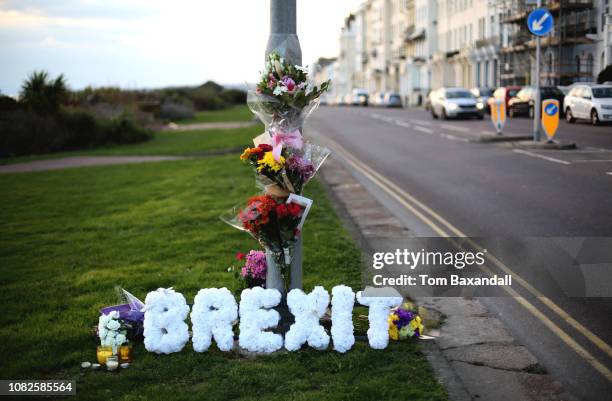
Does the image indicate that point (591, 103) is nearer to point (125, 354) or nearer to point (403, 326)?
point (403, 326)

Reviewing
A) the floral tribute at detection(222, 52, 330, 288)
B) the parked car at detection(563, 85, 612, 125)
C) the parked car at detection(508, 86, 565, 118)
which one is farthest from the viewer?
the parked car at detection(508, 86, 565, 118)

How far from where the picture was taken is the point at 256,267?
6.14 m

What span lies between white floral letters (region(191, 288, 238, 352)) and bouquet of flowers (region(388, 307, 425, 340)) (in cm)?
114

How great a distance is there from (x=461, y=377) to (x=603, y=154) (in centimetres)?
1446

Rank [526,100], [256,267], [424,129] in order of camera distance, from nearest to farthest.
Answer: [256,267], [424,129], [526,100]

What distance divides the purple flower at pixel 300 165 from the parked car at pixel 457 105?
32435 millimetres

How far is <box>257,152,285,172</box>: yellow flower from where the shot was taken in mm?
5465

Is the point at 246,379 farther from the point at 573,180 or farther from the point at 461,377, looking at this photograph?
the point at 573,180

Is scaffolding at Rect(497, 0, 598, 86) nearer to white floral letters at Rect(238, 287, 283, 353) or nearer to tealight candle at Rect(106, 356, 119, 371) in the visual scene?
white floral letters at Rect(238, 287, 283, 353)

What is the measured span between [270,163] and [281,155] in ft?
0.36

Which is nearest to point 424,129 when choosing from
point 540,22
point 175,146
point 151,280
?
point 175,146

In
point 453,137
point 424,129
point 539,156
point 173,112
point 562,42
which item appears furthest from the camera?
point 173,112

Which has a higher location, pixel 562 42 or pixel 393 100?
pixel 562 42

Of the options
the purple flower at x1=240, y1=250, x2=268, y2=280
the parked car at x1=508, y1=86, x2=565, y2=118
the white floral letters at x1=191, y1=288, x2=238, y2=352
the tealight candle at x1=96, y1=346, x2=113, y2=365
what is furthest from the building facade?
the tealight candle at x1=96, y1=346, x2=113, y2=365
